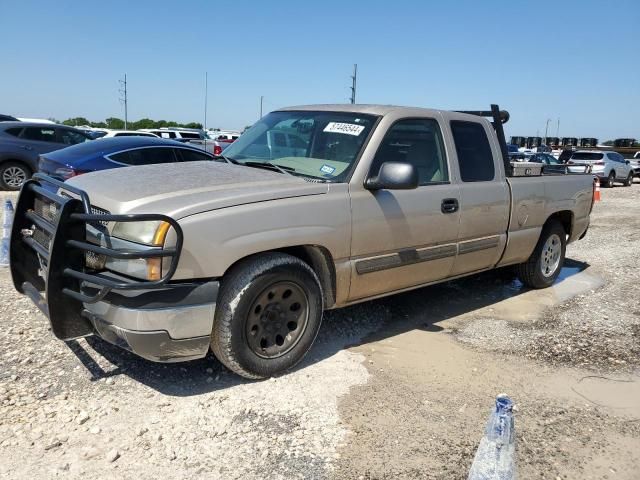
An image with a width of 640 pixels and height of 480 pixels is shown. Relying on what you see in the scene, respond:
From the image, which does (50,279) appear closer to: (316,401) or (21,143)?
(316,401)

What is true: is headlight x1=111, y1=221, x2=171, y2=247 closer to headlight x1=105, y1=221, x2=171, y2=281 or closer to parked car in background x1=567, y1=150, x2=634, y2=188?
headlight x1=105, y1=221, x2=171, y2=281

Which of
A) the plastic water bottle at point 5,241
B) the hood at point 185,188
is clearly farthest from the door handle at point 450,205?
the plastic water bottle at point 5,241

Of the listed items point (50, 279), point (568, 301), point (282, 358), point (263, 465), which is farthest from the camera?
point (568, 301)

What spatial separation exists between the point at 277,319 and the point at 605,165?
2390 cm

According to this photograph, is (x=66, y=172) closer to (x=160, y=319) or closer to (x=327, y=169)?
(x=327, y=169)

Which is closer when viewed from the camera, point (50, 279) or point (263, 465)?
point (263, 465)

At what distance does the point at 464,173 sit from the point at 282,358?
230cm

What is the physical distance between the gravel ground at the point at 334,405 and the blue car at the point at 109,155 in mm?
3382

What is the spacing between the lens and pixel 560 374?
423cm

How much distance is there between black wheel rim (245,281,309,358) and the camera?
3.59 m

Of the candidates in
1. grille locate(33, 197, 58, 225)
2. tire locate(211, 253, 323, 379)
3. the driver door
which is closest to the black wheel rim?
tire locate(211, 253, 323, 379)

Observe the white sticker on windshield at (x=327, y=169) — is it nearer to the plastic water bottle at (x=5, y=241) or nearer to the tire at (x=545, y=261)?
the tire at (x=545, y=261)

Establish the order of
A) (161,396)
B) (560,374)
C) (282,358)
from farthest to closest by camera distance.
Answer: (560,374)
(282,358)
(161,396)

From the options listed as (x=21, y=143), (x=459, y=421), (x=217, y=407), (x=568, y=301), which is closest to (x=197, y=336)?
(x=217, y=407)
